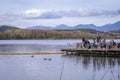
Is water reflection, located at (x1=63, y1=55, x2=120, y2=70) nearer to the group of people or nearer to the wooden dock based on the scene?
the wooden dock

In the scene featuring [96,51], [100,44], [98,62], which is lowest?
[98,62]

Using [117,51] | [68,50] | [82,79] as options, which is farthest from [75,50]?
[82,79]

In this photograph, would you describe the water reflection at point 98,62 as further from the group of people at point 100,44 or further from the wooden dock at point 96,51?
the group of people at point 100,44

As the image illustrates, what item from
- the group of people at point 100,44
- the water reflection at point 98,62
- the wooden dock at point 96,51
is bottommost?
the water reflection at point 98,62

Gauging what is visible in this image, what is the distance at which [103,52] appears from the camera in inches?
2224

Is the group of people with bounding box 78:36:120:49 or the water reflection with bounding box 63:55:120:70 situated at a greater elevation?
the group of people with bounding box 78:36:120:49

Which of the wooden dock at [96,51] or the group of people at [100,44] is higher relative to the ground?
the group of people at [100,44]

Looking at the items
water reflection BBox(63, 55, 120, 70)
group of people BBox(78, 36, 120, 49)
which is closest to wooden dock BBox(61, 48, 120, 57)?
group of people BBox(78, 36, 120, 49)

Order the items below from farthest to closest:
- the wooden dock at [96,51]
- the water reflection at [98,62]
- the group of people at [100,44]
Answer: the group of people at [100,44]
the wooden dock at [96,51]
the water reflection at [98,62]

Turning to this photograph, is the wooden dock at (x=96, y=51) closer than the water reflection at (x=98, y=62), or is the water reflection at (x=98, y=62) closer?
the water reflection at (x=98, y=62)

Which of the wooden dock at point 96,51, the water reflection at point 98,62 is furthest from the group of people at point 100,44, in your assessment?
the water reflection at point 98,62

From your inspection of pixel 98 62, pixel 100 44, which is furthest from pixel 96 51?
pixel 98 62

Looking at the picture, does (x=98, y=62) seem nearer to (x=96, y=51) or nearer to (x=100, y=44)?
(x=96, y=51)

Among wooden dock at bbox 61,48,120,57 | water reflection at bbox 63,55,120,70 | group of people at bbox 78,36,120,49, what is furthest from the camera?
group of people at bbox 78,36,120,49
